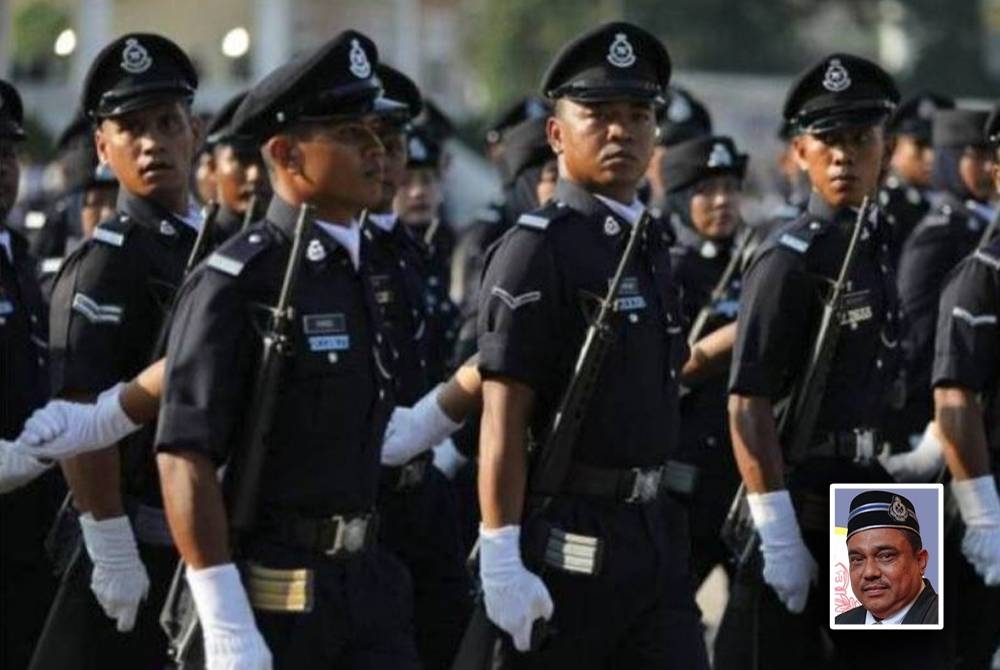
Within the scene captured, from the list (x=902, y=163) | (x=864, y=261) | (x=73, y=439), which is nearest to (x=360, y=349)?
(x=73, y=439)

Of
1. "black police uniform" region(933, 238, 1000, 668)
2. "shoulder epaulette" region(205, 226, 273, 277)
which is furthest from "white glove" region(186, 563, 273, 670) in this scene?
"black police uniform" region(933, 238, 1000, 668)

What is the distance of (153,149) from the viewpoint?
25.8 feet

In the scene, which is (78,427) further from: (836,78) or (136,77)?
(836,78)

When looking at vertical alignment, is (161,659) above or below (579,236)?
below

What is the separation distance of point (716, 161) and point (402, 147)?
2.06 meters

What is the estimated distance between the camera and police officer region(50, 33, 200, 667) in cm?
728

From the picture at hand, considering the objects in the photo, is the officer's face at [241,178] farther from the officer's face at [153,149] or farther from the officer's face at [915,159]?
the officer's face at [915,159]

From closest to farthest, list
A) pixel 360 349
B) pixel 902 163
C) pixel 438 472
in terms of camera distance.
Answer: pixel 360 349 < pixel 438 472 < pixel 902 163

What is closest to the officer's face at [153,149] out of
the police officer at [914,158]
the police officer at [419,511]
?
the police officer at [419,511]

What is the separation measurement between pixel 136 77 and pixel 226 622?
242 centimetres

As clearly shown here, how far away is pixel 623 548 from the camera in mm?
6996

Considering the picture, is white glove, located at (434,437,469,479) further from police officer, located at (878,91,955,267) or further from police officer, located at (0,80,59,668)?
police officer, located at (878,91,955,267)

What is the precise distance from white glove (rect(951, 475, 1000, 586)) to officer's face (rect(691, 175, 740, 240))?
2592mm

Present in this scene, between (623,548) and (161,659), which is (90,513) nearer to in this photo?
(161,659)
